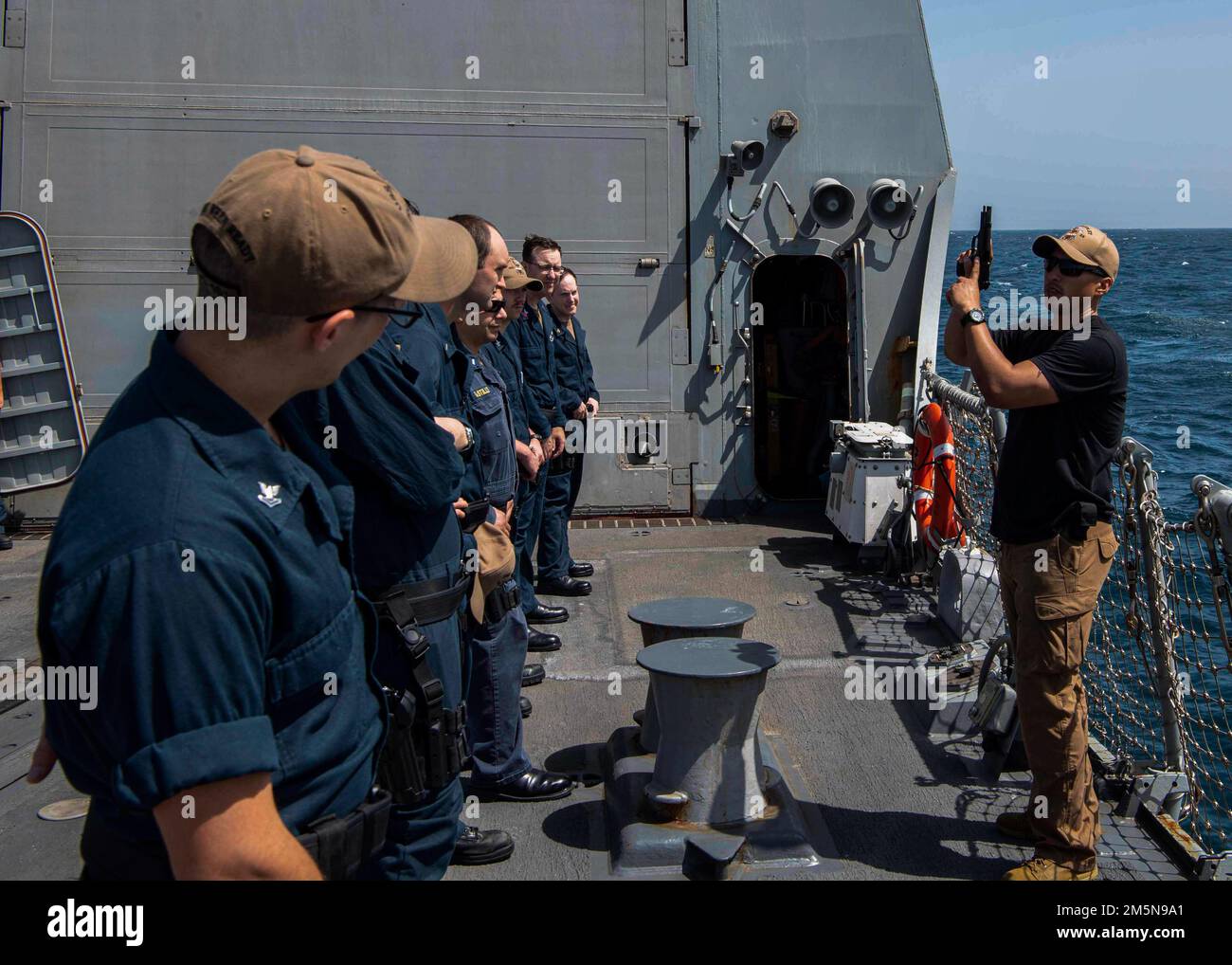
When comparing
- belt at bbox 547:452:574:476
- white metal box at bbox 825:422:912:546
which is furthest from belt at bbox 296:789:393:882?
white metal box at bbox 825:422:912:546

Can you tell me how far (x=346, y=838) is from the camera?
1520 millimetres

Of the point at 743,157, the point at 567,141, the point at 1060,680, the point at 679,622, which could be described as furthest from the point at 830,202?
the point at 1060,680

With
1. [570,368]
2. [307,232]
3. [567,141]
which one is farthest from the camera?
[567,141]

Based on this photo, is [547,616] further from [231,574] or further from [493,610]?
[231,574]

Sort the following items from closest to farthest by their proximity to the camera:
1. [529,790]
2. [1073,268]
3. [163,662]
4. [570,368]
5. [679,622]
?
[163,662] → [1073,268] → [529,790] → [679,622] → [570,368]

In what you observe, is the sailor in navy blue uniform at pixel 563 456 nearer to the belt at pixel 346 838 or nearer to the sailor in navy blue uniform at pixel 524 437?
the sailor in navy blue uniform at pixel 524 437

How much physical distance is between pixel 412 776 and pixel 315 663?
862 mm

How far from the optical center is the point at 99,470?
48.5 inches

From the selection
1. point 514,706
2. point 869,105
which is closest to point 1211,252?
point 869,105

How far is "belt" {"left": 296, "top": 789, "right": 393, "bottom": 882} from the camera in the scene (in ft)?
4.82

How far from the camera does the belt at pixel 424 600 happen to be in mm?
2412

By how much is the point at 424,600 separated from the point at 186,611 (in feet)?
4.38

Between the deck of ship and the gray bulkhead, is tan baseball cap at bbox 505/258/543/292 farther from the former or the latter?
the gray bulkhead

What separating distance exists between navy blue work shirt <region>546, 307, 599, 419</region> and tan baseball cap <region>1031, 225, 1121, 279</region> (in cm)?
315
